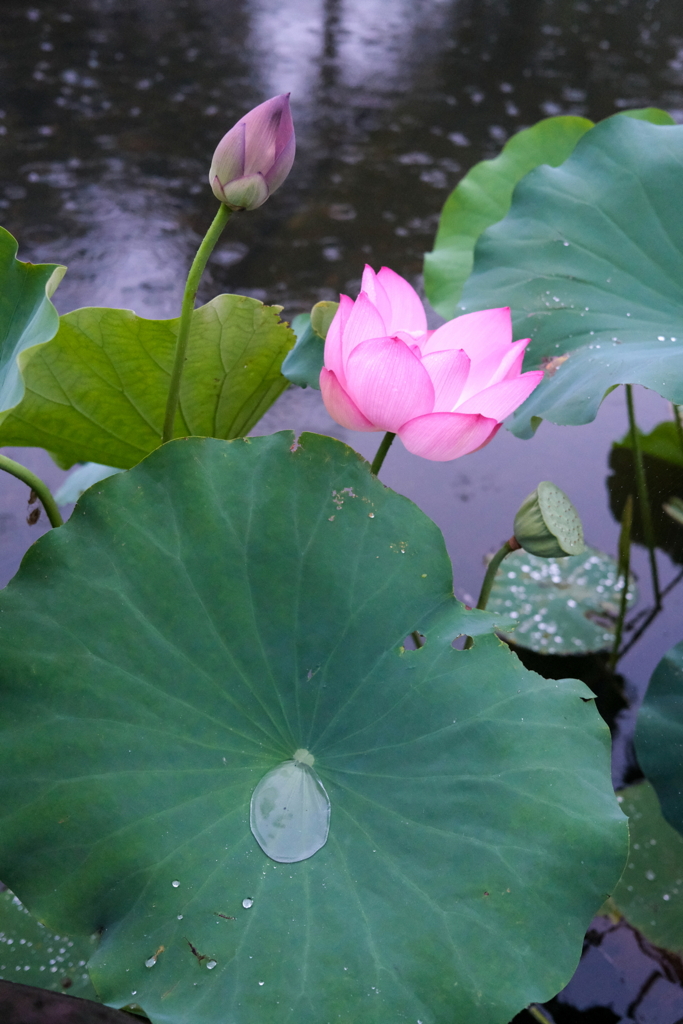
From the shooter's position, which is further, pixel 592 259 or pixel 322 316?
pixel 592 259

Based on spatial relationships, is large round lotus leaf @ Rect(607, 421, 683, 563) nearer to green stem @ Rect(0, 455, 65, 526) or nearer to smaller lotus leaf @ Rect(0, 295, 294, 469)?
smaller lotus leaf @ Rect(0, 295, 294, 469)

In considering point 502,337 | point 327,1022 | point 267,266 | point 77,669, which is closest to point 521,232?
point 502,337

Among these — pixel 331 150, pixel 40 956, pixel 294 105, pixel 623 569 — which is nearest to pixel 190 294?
pixel 40 956

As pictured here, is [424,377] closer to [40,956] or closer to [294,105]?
[40,956]

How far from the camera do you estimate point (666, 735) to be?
0.73 metres

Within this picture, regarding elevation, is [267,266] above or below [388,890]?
below

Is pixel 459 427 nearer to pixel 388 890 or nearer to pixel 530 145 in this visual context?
pixel 388 890

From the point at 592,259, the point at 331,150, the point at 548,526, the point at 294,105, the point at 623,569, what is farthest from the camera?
the point at 294,105

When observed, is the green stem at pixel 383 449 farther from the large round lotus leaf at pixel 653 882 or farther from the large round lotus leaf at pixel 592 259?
the large round lotus leaf at pixel 653 882

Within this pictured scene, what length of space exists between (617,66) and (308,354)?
8.37ft

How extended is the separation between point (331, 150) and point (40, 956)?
1998mm

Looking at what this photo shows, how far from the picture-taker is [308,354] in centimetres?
72

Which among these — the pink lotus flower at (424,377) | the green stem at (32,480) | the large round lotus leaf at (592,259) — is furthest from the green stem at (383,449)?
the green stem at (32,480)

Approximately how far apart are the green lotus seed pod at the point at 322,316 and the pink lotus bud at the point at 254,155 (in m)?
0.13
